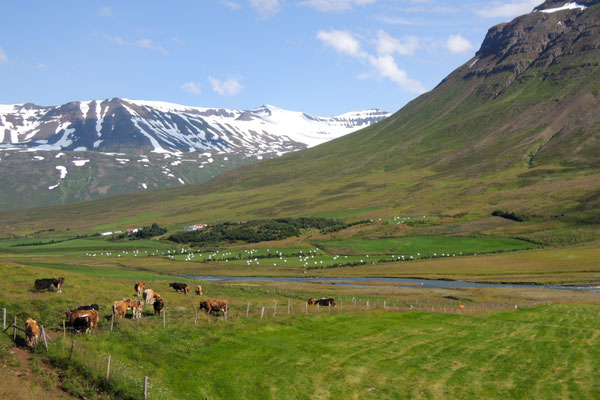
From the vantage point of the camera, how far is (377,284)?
110875mm

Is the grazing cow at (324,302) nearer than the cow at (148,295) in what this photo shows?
No

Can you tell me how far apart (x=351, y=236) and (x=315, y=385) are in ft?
535

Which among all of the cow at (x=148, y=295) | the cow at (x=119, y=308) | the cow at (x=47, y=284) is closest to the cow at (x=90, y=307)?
the cow at (x=119, y=308)

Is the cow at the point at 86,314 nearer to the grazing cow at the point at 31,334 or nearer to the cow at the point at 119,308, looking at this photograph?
the cow at the point at 119,308

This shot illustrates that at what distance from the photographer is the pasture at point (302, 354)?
87.2 feet

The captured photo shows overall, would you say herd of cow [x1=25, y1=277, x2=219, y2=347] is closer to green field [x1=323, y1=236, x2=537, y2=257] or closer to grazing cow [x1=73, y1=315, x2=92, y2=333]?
grazing cow [x1=73, y1=315, x2=92, y2=333]

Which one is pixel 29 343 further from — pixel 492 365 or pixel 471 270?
pixel 471 270

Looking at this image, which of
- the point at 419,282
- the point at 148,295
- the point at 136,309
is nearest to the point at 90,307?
the point at 136,309

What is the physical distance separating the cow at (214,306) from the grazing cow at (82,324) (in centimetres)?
1245

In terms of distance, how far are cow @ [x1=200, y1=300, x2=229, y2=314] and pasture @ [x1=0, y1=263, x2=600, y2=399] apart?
1.12 metres

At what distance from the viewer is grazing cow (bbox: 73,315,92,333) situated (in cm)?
3022

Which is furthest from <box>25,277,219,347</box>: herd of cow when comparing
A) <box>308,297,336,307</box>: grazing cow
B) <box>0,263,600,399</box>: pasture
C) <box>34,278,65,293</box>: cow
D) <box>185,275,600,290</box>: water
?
<box>185,275,600,290</box>: water

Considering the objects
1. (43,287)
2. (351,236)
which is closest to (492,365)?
(43,287)

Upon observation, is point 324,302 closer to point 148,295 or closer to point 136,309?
point 148,295
